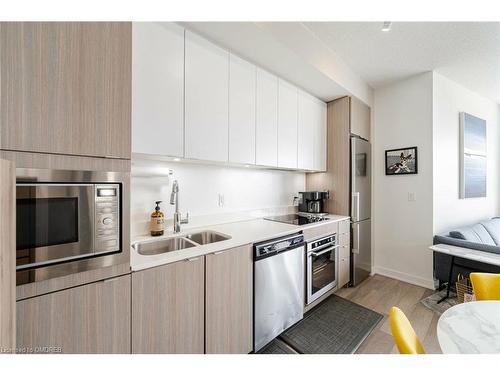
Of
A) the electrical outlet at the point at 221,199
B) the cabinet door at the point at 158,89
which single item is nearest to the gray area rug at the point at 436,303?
the electrical outlet at the point at 221,199

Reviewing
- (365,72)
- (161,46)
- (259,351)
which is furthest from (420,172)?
(161,46)

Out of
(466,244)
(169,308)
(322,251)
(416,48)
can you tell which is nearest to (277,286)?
(322,251)

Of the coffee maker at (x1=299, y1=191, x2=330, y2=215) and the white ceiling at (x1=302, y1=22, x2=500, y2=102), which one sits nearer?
the white ceiling at (x1=302, y1=22, x2=500, y2=102)

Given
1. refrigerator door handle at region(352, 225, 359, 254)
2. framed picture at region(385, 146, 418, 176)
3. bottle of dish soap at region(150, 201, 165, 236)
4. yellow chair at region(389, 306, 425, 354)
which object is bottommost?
refrigerator door handle at region(352, 225, 359, 254)

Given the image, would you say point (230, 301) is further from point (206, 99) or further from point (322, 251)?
point (206, 99)

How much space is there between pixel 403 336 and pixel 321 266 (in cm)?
155

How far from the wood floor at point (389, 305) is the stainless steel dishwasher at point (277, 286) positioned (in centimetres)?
59

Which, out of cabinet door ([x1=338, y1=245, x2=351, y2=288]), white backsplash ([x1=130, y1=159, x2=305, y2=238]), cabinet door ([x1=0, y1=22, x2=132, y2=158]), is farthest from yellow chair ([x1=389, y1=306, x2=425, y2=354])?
cabinet door ([x1=338, y1=245, x2=351, y2=288])

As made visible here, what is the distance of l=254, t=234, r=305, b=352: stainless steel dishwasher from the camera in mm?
1528

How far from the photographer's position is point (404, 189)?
9.10 ft

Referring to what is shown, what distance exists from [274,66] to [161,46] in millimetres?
1048

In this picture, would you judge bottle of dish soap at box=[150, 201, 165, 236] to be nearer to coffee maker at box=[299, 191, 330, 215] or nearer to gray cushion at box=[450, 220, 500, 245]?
coffee maker at box=[299, 191, 330, 215]

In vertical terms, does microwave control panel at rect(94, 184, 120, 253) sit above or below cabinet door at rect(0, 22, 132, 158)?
below

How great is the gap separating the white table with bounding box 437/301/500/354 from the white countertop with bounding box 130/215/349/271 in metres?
1.02
